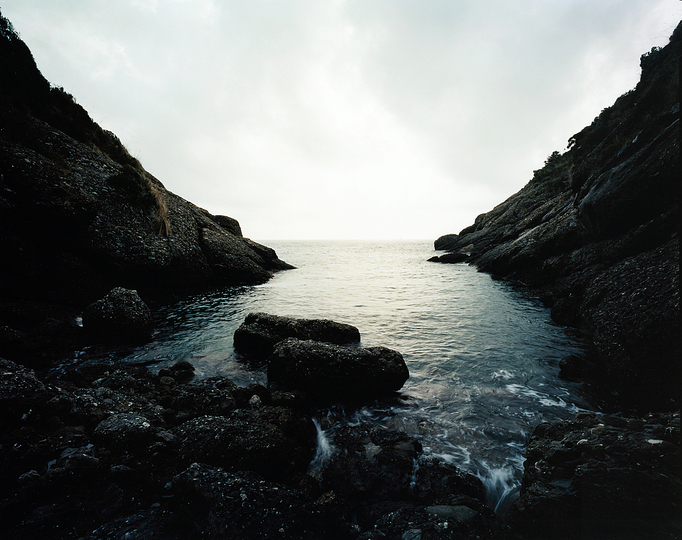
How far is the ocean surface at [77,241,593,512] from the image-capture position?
545 cm

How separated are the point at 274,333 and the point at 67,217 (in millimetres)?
10182

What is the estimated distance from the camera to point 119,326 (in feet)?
31.1

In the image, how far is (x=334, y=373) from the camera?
6832 mm

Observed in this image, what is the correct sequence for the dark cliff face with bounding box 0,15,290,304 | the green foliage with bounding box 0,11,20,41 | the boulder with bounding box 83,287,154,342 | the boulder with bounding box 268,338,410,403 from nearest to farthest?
the boulder with bounding box 268,338,410,403 → the boulder with bounding box 83,287,154,342 → the dark cliff face with bounding box 0,15,290,304 → the green foliage with bounding box 0,11,20,41

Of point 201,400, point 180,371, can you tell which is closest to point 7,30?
point 180,371

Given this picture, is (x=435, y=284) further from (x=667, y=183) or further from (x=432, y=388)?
(x=432, y=388)

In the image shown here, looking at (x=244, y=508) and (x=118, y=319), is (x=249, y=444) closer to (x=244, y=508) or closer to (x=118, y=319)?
(x=244, y=508)

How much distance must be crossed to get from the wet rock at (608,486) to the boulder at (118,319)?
38.0ft

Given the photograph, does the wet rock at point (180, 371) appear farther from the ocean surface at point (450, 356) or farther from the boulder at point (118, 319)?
Answer: the boulder at point (118, 319)

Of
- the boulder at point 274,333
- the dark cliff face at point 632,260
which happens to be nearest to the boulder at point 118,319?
the boulder at point 274,333

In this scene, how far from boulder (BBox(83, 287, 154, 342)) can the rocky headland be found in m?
11.6

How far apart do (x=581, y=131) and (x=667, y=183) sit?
45971mm

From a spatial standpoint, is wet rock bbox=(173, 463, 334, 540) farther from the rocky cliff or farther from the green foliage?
the green foliage

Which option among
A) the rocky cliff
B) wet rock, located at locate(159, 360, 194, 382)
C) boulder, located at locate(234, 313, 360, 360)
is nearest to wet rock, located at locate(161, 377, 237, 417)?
wet rock, located at locate(159, 360, 194, 382)
